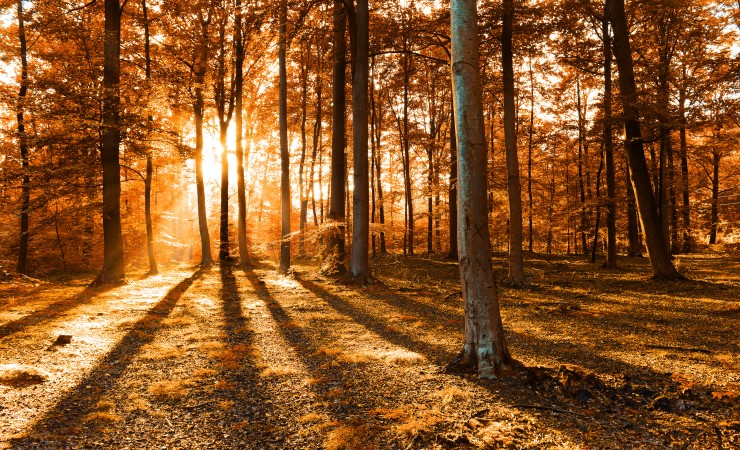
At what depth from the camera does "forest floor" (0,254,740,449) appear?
3154 millimetres

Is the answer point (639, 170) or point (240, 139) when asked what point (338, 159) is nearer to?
point (240, 139)

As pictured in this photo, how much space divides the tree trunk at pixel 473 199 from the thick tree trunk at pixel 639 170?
9814 mm

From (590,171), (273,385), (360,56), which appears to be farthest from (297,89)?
(273,385)

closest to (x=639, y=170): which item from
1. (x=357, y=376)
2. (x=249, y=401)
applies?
(x=357, y=376)

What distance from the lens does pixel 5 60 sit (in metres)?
15.6

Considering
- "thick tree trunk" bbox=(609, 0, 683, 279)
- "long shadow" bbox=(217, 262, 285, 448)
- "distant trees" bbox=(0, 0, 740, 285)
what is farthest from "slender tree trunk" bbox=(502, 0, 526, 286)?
"long shadow" bbox=(217, 262, 285, 448)

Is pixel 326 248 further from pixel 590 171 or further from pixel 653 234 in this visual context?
pixel 590 171

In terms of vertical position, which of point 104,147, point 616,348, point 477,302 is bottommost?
point 616,348

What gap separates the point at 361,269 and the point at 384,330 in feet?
16.8

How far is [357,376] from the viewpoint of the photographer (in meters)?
4.55

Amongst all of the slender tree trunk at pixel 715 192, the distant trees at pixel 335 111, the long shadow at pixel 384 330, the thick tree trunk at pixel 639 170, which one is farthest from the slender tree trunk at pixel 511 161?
the slender tree trunk at pixel 715 192

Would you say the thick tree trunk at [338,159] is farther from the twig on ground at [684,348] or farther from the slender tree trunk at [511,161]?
the twig on ground at [684,348]

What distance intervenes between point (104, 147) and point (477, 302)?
11800mm

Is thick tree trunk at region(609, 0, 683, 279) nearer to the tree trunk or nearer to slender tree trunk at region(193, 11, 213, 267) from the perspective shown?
the tree trunk
